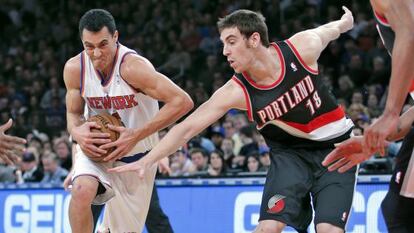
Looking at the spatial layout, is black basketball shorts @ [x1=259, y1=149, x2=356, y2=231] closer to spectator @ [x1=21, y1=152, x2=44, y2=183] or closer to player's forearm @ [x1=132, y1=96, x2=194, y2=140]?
player's forearm @ [x1=132, y1=96, x2=194, y2=140]

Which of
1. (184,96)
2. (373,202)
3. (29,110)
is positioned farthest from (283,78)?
(29,110)

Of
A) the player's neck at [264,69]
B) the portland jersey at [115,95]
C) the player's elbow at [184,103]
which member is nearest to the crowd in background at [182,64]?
the portland jersey at [115,95]

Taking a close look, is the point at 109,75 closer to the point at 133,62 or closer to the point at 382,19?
the point at 133,62

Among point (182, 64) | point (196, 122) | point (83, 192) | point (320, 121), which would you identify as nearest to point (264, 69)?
point (320, 121)

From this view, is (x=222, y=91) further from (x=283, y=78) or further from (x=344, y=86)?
(x=344, y=86)

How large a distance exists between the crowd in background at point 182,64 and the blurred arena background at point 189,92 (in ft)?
0.07

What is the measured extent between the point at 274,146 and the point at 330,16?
29.5 ft

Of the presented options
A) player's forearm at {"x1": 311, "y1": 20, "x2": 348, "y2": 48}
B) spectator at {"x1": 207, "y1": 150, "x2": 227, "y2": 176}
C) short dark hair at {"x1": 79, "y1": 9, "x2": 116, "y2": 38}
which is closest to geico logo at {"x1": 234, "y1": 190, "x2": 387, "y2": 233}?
spectator at {"x1": 207, "y1": 150, "x2": 227, "y2": 176}

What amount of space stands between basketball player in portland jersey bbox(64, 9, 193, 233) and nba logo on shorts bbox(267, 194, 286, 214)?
3.44ft

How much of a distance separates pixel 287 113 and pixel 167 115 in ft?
3.13

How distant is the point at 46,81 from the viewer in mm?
18000

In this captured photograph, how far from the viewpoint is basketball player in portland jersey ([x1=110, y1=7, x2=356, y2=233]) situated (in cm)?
573

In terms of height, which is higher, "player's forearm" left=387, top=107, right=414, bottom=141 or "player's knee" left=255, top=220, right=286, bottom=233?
"player's forearm" left=387, top=107, right=414, bottom=141

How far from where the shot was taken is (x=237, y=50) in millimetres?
5840
